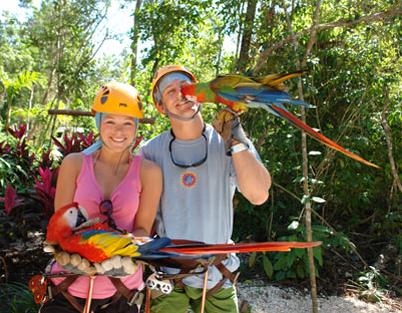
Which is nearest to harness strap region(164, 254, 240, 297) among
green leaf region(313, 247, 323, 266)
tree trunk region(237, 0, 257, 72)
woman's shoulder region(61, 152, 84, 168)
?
woman's shoulder region(61, 152, 84, 168)

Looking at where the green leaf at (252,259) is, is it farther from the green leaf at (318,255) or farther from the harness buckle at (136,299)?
the harness buckle at (136,299)

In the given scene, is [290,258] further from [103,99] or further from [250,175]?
[103,99]

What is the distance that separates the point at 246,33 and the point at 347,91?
1.08 meters

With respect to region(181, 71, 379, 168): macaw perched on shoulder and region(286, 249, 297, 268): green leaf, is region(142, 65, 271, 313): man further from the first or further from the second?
region(286, 249, 297, 268): green leaf

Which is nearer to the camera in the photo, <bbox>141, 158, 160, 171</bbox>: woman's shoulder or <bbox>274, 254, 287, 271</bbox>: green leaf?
<bbox>141, 158, 160, 171</bbox>: woman's shoulder

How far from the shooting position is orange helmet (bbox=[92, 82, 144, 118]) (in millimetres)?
1801

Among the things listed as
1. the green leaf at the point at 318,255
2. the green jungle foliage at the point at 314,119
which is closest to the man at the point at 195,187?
the green jungle foliage at the point at 314,119

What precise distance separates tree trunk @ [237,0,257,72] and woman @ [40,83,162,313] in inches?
96.8

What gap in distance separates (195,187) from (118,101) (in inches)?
18.6

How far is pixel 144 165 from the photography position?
191 centimetres

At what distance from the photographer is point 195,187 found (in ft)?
6.41

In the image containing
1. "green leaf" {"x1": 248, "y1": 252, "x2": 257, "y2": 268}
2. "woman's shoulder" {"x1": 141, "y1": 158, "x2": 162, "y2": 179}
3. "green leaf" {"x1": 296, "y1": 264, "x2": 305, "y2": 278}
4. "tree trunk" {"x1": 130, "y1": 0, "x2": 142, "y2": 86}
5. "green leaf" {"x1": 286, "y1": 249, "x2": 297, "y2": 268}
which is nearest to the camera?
"woman's shoulder" {"x1": 141, "y1": 158, "x2": 162, "y2": 179}

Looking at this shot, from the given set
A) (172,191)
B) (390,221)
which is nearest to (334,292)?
(390,221)

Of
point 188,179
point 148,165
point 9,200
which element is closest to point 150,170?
point 148,165
